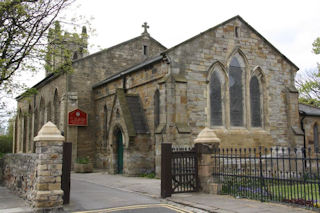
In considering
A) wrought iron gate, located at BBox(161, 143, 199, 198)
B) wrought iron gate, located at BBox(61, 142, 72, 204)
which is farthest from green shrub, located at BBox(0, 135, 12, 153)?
wrought iron gate, located at BBox(161, 143, 199, 198)

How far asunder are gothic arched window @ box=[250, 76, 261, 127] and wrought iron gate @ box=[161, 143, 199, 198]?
8.13 metres

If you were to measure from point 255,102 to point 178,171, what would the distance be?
9386mm

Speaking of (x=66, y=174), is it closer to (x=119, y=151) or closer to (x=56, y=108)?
(x=119, y=151)

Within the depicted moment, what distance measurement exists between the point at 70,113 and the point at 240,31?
13223mm

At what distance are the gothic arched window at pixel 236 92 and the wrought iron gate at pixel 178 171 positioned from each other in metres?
6.93

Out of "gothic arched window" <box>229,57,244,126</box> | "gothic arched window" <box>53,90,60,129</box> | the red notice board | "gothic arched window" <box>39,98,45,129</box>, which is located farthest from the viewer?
"gothic arched window" <box>39,98,45,129</box>

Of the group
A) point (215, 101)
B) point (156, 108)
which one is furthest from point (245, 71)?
point (156, 108)

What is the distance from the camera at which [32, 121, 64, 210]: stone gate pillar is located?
897 centimetres

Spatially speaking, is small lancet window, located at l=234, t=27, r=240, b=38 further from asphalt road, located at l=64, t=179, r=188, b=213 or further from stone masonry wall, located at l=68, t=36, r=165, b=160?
asphalt road, located at l=64, t=179, r=188, b=213

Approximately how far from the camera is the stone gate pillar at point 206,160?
1159cm

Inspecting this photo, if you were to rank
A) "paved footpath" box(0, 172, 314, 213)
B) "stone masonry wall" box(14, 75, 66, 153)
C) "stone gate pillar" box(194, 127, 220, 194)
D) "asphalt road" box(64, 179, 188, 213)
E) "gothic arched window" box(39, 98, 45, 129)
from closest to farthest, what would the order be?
1. "paved footpath" box(0, 172, 314, 213)
2. "asphalt road" box(64, 179, 188, 213)
3. "stone gate pillar" box(194, 127, 220, 194)
4. "stone masonry wall" box(14, 75, 66, 153)
5. "gothic arched window" box(39, 98, 45, 129)

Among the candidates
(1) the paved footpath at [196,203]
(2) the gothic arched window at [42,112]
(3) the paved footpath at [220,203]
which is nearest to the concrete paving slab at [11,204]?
(1) the paved footpath at [196,203]

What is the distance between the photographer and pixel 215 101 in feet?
58.6

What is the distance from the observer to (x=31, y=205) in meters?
9.47
